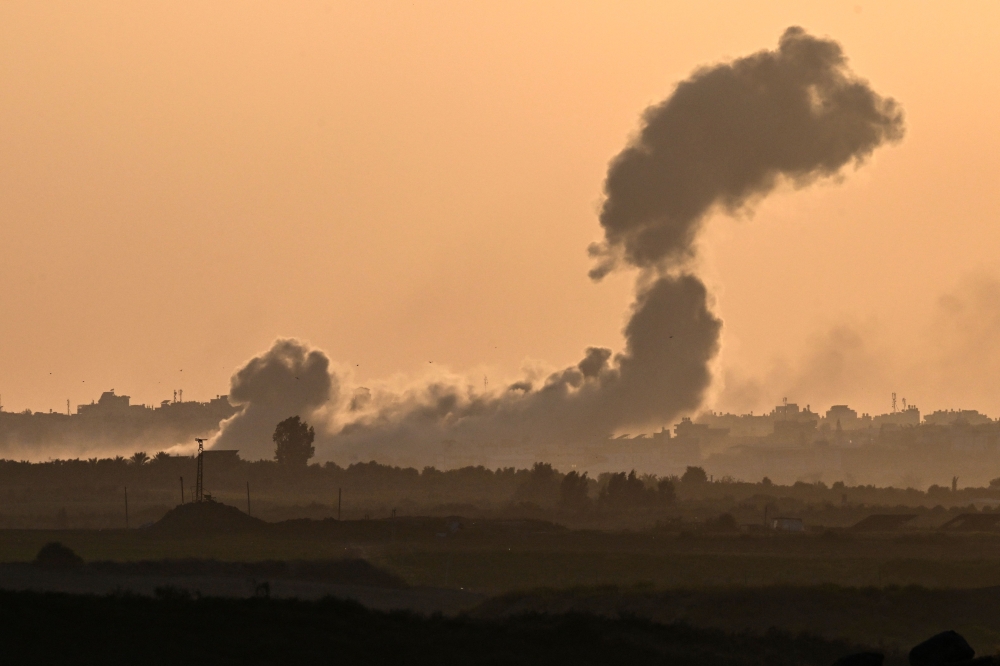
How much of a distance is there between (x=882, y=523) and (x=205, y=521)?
55.9 m

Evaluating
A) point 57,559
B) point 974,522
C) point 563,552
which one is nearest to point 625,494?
point 974,522

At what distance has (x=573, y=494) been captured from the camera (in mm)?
189000

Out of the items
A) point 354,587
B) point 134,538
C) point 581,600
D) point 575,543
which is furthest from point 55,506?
point 581,600

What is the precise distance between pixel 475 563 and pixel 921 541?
32.6 metres

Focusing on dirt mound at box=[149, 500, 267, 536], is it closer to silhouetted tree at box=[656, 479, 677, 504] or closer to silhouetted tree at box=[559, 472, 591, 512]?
silhouetted tree at box=[559, 472, 591, 512]

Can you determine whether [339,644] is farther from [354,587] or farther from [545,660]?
[354,587]

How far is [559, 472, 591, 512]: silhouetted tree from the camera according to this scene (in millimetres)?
186000

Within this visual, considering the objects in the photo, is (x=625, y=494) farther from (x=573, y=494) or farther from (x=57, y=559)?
(x=57, y=559)

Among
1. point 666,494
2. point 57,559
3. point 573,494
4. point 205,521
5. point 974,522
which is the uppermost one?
point 666,494

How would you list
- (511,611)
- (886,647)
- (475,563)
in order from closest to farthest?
(886,647) → (511,611) → (475,563)

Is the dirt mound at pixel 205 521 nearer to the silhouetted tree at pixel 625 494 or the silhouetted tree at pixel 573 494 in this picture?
the silhouetted tree at pixel 573 494

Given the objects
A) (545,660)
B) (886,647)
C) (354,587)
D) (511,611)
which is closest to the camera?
(545,660)

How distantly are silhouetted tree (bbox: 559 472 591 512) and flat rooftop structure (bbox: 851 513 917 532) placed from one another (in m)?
35.1

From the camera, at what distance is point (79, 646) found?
5509cm
